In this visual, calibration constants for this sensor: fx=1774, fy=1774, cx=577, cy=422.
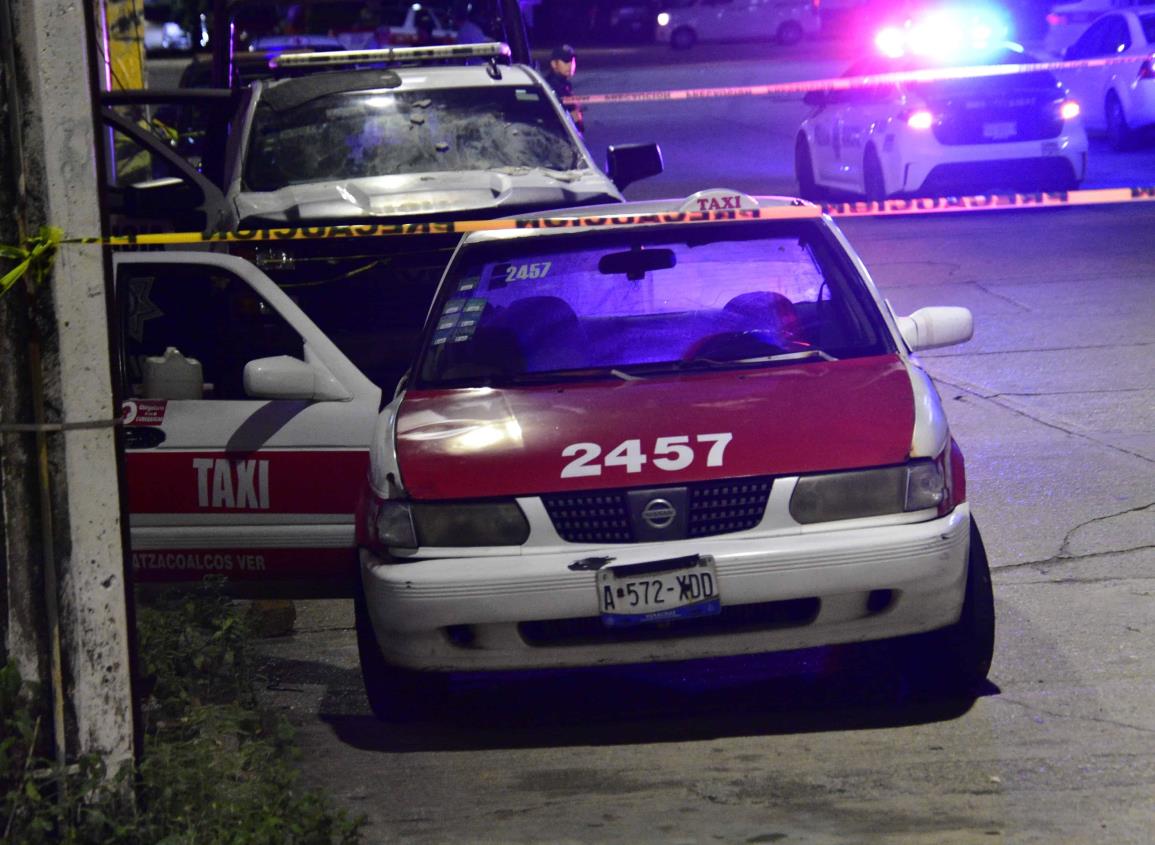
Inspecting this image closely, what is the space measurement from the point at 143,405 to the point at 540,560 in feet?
6.21

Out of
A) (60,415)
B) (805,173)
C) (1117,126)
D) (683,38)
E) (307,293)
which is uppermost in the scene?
(60,415)

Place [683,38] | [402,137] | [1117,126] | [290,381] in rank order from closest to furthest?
[290,381]
[402,137]
[1117,126]
[683,38]

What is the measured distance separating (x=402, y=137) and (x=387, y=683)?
18.2 feet

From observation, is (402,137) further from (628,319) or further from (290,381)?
(290,381)

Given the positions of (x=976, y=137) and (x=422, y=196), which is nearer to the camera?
(x=422, y=196)

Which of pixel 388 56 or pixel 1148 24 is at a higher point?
pixel 388 56

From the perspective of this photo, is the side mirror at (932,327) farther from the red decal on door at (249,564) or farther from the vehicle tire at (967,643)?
the red decal on door at (249,564)

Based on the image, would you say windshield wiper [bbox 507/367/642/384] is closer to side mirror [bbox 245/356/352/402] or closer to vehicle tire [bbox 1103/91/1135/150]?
side mirror [bbox 245/356/352/402]

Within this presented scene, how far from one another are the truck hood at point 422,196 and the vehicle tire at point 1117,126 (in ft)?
41.6

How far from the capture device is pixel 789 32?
45219mm

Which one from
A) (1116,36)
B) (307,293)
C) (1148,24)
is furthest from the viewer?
(1116,36)

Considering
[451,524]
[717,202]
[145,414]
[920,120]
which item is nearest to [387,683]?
[451,524]

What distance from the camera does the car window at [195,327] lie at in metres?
6.35

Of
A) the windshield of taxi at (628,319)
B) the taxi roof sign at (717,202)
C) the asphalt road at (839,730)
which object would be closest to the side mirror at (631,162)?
the asphalt road at (839,730)
